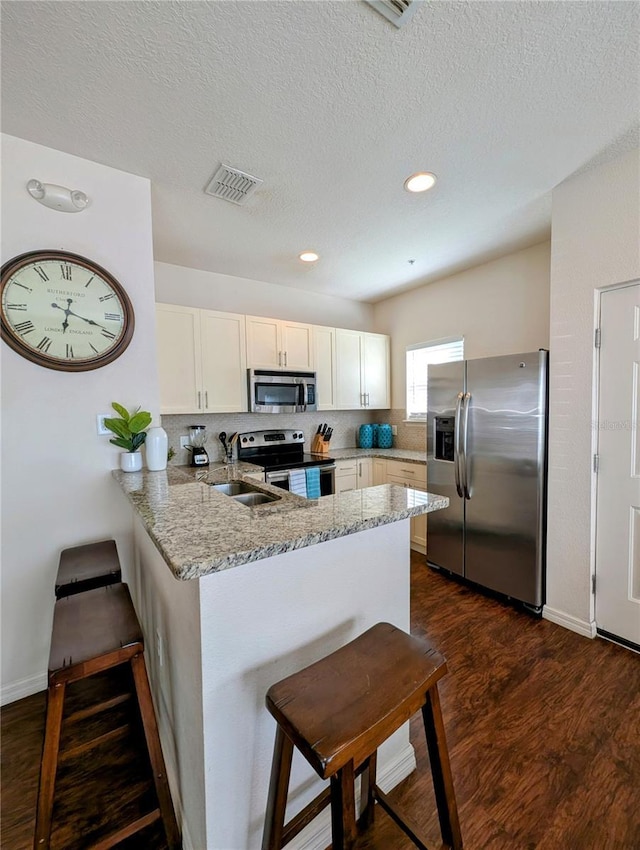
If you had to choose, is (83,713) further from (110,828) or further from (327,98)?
(327,98)

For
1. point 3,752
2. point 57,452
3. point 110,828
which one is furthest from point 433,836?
point 57,452

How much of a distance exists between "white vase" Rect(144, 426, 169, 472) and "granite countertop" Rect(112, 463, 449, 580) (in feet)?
1.07

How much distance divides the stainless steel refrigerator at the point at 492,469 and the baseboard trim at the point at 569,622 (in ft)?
0.19

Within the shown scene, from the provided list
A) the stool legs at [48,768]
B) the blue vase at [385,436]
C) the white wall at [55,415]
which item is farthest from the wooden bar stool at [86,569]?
the blue vase at [385,436]

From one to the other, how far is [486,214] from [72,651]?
321cm

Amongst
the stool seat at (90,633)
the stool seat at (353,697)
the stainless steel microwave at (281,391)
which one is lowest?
the stool seat at (90,633)

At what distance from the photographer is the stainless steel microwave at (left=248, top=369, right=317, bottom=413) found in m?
3.24

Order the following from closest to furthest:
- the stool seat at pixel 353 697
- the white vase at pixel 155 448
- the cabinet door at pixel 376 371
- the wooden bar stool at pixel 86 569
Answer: the stool seat at pixel 353 697, the wooden bar stool at pixel 86 569, the white vase at pixel 155 448, the cabinet door at pixel 376 371

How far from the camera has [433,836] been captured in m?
1.16

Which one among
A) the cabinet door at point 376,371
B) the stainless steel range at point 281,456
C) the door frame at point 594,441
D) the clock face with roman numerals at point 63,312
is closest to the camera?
the clock face with roman numerals at point 63,312

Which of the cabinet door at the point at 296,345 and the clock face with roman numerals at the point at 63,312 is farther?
the cabinet door at the point at 296,345

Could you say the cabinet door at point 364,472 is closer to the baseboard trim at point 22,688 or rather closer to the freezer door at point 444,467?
the freezer door at point 444,467

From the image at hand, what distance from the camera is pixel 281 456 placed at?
140 inches

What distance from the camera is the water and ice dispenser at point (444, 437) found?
9.31ft
